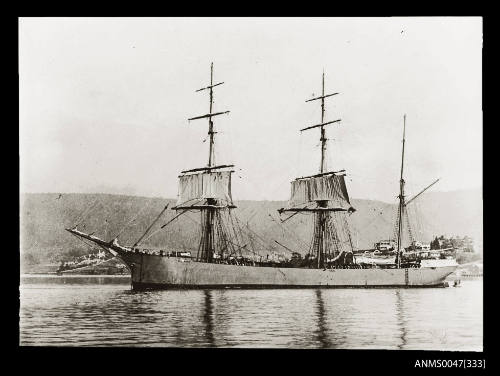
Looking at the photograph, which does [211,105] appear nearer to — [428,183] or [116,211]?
[116,211]

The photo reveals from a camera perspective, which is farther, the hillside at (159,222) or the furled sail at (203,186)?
the furled sail at (203,186)

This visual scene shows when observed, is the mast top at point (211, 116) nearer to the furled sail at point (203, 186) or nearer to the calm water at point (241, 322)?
the furled sail at point (203, 186)

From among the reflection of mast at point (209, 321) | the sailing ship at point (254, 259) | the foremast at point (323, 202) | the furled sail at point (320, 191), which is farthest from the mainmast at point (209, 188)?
the reflection of mast at point (209, 321)

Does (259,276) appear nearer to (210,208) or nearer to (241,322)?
(210,208)

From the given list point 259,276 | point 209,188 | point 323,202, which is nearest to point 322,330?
point 209,188

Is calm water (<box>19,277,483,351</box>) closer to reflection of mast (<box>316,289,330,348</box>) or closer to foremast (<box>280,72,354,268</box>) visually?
reflection of mast (<box>316,289,330,348</box>)

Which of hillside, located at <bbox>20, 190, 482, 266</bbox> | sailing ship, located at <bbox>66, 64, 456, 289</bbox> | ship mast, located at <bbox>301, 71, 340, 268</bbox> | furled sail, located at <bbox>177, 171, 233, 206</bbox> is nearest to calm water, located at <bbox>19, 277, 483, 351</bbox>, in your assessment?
hillside, located at <bbox>20, 190, 482, 266</bbox>
